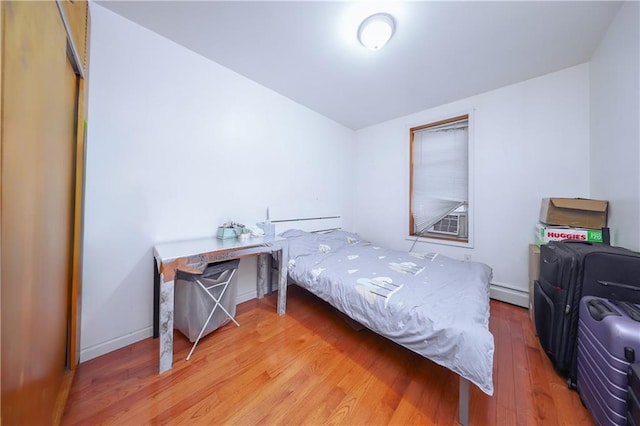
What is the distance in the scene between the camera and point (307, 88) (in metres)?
2.47

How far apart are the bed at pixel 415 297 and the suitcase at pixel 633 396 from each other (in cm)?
42

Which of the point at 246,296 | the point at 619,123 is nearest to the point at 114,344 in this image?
the point at 246,296

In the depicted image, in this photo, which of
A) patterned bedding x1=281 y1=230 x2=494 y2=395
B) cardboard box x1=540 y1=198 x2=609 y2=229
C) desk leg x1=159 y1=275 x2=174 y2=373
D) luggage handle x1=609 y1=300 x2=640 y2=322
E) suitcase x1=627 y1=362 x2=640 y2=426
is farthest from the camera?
cardboard box x1=540 y1=198 x2=609 y2=229

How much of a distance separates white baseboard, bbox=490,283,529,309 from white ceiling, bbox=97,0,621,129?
7.58 feet

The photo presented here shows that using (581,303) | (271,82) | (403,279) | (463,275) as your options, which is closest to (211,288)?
(403,279)

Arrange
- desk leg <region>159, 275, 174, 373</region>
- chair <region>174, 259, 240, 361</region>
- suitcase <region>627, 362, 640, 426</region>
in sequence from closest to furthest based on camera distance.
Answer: suitcase <region>627, 362, 640, 426</region>, desk leg <region>159, 275, 174, 373</region>, chair <region>174, 259, 240, 361</region>

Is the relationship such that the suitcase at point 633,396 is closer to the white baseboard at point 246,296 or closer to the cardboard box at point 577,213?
the cardboard box at point 577,213

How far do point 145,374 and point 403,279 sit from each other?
191cm

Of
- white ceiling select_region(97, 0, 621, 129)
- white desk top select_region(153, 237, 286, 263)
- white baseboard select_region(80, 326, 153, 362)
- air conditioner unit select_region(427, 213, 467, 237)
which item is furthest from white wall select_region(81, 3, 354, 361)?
air conditioner unit select_region(427, 213, 467, 237)

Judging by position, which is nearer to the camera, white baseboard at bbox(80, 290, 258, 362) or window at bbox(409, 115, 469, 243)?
white baseboard at bbox(80, 290, 258, 362)

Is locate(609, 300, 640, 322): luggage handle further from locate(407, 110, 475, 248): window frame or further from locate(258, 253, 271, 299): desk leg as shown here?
locate(258, 253, 271, 299): desk leg

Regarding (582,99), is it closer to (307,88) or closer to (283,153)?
(307,88)

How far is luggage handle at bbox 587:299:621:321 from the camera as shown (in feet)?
3.19

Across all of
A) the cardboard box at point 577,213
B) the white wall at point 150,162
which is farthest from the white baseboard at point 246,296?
the cardboard box at point 577,213
